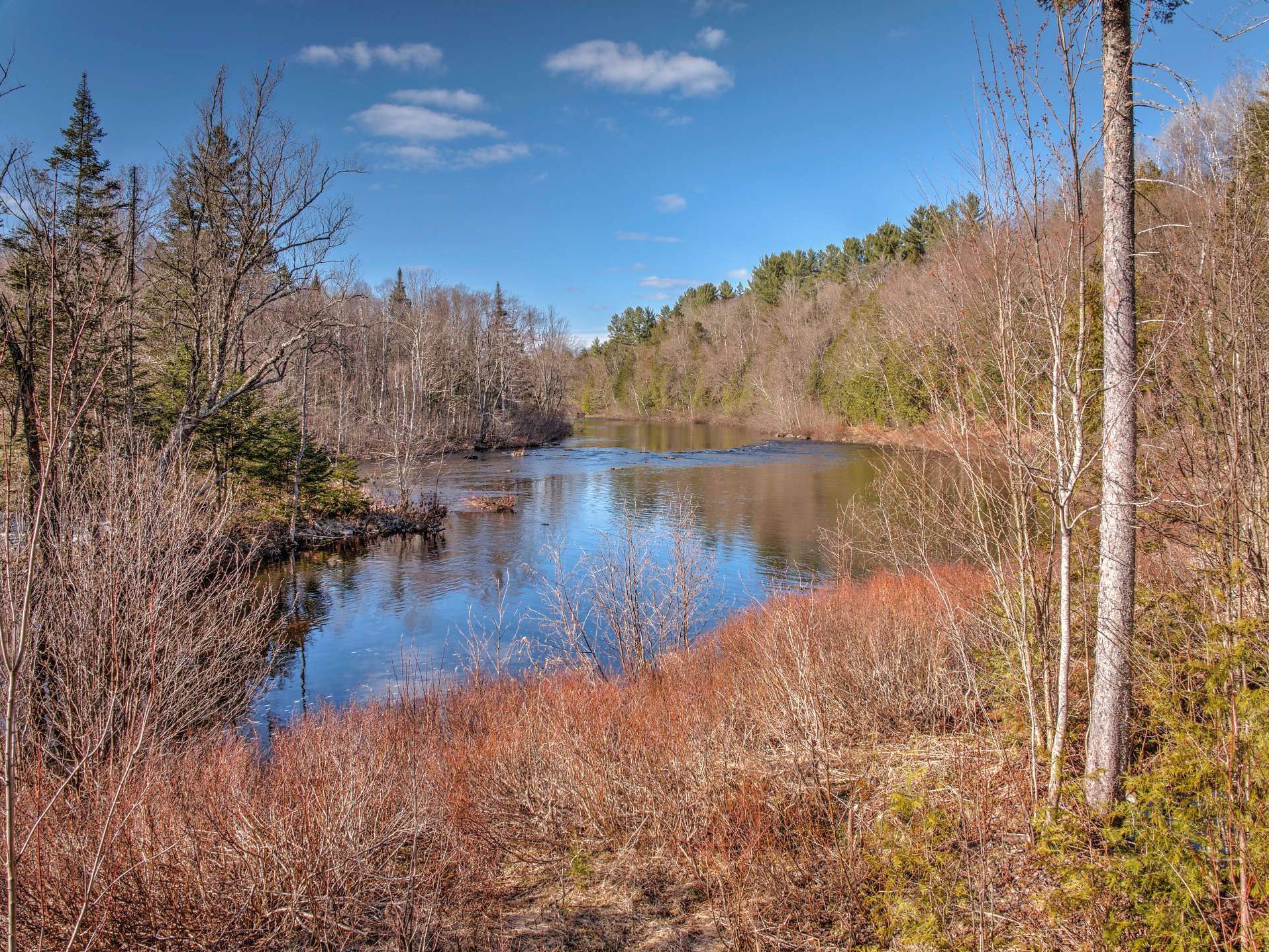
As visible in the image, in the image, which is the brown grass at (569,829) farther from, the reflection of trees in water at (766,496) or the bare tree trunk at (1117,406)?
the reflection of trees in water at (766,496)

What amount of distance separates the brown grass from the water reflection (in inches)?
189

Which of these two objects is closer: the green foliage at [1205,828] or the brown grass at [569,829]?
the green foliage at [1205,828]

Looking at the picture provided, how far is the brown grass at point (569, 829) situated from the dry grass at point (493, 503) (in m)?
17.5

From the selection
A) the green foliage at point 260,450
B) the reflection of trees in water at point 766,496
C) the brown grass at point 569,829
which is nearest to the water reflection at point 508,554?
the reflection of trees in water at point 766,496

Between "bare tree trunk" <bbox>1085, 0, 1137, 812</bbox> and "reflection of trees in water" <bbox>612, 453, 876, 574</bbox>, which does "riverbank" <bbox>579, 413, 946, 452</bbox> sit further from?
"bare tree trunk" <bbox>1085, 0, 1137, 812</bbox>

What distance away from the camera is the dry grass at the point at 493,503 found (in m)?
24.5

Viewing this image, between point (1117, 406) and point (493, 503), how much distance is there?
22632mm

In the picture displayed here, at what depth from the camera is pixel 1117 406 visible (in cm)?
390

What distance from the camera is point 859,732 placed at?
21.9 feet

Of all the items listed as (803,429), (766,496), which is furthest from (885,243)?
(766,496)

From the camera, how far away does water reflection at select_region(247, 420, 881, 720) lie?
1195 cm

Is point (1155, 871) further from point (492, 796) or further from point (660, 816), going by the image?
point (492, 796)

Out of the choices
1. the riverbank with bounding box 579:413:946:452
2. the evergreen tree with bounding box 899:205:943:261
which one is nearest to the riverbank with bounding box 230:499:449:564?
the evergreen tree with bounding box 899:205:943:261

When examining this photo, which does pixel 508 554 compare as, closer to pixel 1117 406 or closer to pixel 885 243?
pixel 1117 406
